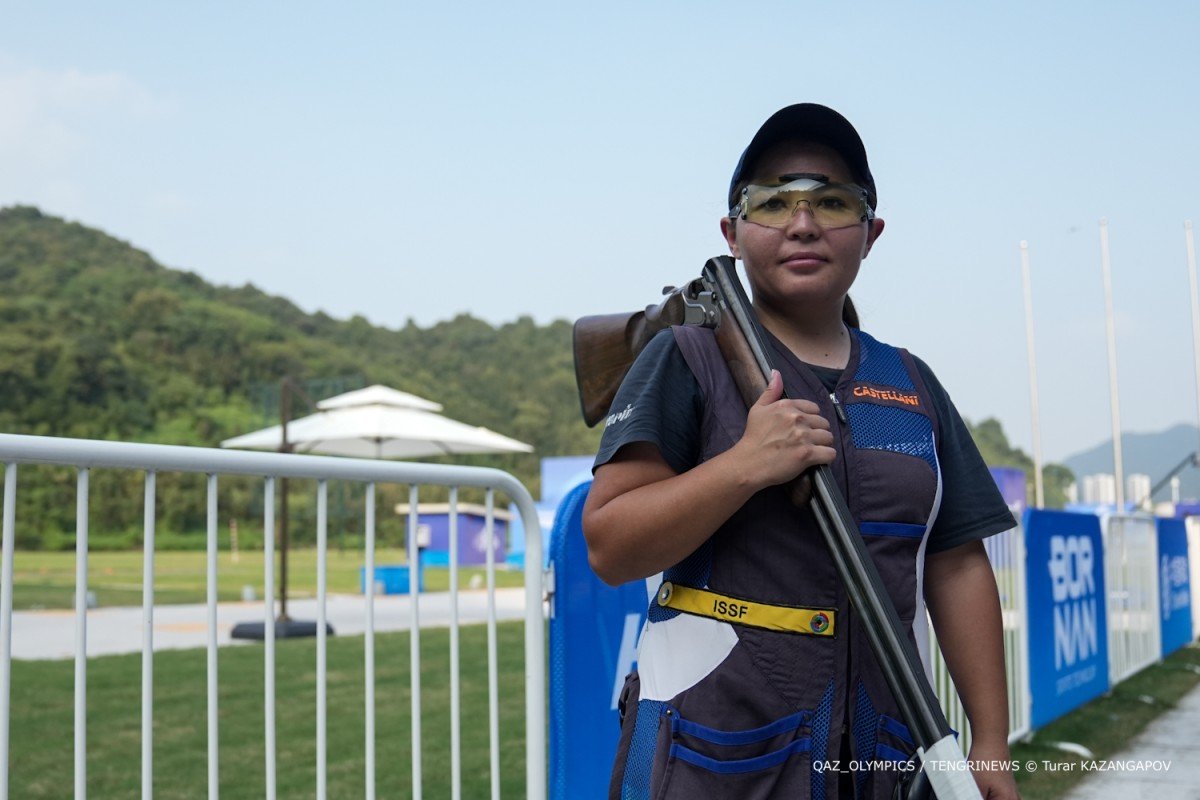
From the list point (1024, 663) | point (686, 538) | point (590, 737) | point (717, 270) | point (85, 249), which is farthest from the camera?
point (85, 249)

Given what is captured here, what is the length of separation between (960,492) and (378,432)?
13.8m

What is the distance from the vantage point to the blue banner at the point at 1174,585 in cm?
1088

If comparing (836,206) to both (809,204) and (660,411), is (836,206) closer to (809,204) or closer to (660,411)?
(809,204)

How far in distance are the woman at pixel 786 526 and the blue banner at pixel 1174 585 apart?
996 cm

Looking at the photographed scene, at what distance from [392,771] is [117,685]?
3537 mm

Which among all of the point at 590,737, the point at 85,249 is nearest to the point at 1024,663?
the point at 590,737

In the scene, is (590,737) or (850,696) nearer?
(850,696)

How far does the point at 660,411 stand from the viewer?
1.56m

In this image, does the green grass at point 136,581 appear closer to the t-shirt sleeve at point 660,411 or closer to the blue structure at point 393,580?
the blue structure at point 393,580

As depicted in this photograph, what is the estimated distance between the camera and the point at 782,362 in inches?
65.7

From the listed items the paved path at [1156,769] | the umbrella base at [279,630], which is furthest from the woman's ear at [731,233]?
the umbrella base at [279,630]

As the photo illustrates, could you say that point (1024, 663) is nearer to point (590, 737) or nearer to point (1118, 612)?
point (1118, 612)

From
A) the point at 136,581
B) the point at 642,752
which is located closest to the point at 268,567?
the point at 642,752

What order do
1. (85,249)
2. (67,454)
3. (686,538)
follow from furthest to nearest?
(85,249) → (67,454) → (686,538)
